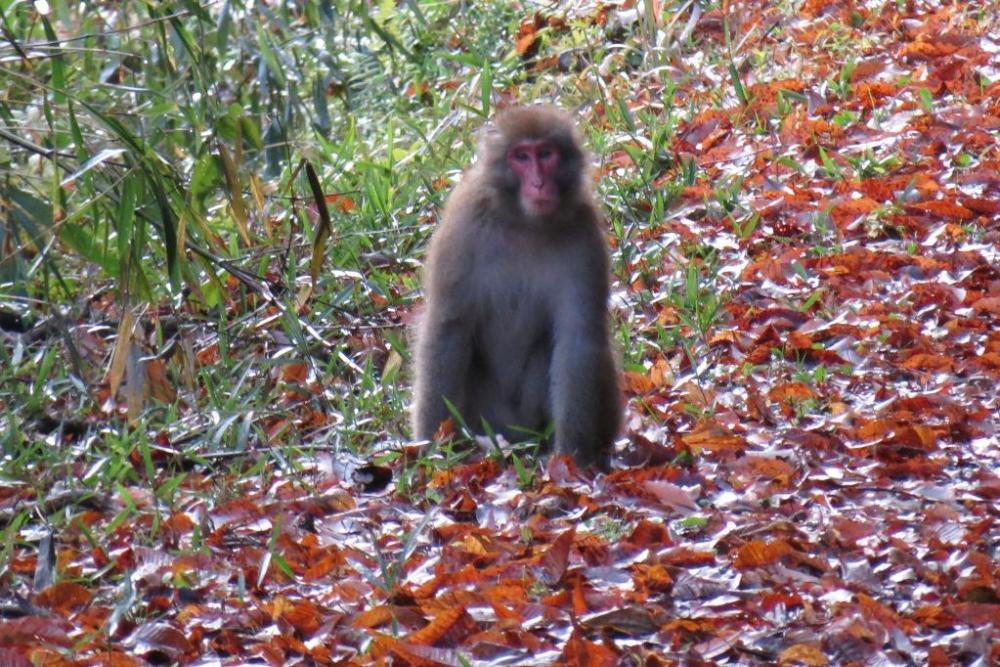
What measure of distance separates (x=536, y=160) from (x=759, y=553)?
5.80 feet

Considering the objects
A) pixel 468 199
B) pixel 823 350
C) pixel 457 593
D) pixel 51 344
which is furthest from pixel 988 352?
pixel 51 344

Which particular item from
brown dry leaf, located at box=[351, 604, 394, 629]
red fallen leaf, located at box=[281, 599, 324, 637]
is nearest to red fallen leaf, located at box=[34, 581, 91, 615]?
red fallen leaf, located at box=[281, 599, 324, 637]

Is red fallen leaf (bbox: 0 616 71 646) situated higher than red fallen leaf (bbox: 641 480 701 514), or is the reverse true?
red fallen leaf (bbox: 641 480 701 514)

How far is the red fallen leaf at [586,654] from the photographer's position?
3871 mm

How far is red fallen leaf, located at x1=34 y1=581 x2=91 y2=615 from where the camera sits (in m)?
4.51

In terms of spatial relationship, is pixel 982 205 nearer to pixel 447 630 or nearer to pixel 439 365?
pixel 439 365

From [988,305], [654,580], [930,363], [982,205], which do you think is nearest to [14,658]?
[654,580]

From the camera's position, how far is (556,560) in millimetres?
4441

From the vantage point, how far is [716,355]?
254 inches

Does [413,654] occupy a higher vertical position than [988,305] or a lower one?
lower

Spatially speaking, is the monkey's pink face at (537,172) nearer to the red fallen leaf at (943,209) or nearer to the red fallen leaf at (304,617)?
the red fallen leaf at (304,617)

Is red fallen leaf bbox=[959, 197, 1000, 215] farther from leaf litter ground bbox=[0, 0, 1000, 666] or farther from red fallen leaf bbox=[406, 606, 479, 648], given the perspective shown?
red fallen leaf bbox=[406, 606, 479, 648]

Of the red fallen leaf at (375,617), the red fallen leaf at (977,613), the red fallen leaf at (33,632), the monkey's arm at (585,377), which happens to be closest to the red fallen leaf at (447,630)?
the red fallen leaf at (375,617)

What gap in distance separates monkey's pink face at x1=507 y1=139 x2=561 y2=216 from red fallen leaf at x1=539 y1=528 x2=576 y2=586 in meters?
1.46
